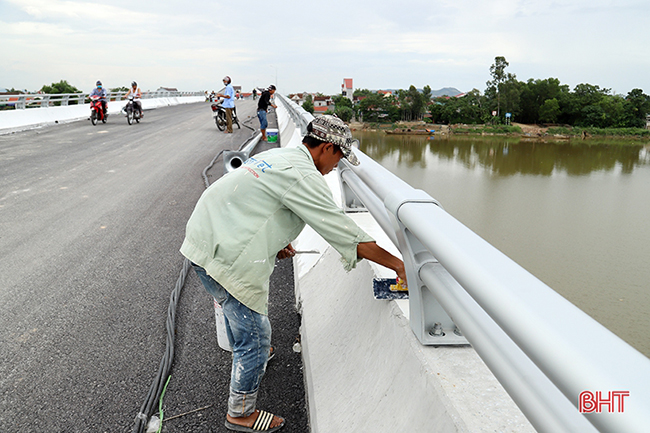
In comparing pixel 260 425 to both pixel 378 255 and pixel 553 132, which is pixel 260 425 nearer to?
pixel 378 255

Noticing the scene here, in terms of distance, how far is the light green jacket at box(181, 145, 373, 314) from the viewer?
2.04 metres

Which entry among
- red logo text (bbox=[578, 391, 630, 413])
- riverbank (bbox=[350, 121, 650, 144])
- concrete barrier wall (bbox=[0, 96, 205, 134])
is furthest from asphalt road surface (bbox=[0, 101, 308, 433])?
riverbank (bbox=[350, 121, 650, 144])

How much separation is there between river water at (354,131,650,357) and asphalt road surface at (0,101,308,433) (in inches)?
267

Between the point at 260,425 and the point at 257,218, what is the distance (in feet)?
3.77

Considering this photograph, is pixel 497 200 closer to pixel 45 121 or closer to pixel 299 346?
pixel 299 346

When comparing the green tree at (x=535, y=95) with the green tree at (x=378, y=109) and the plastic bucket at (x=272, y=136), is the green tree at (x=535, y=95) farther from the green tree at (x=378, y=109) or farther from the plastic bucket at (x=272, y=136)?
the plastic bucket at (x=272, y=136)

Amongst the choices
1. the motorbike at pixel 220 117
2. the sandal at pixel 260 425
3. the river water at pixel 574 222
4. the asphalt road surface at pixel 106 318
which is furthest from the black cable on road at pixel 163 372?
the motorbike at pixel 220 117

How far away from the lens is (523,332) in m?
0.83

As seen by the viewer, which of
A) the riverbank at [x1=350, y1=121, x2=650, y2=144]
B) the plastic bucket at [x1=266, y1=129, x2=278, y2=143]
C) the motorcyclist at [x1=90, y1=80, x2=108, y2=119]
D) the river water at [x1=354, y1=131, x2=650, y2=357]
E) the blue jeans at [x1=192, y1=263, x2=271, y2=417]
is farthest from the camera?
the riverbank at [x1=350, y1=121, x2=650, y2=144]

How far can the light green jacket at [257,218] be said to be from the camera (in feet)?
6.68

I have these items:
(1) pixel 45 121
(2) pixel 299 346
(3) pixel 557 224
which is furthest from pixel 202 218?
(1) pixel 45 121

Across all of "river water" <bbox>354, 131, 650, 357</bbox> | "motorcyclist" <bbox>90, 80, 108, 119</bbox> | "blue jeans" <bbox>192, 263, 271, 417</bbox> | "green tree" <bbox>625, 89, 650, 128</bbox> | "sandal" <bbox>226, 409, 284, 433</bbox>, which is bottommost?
"river water" <bbox>354, 131, 650, 357</bbox>

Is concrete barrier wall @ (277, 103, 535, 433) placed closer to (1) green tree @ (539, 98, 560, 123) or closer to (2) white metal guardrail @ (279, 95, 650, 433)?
(2) white metal guardrail @ (279, 95, 650, 433)

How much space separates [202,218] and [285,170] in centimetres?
54
